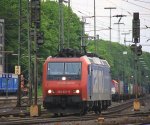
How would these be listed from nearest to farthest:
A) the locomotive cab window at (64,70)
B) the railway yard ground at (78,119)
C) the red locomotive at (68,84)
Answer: the railway yard ground at (78,119)
the red locomotive at (68,84)
the locomotive cab window at (64,70)

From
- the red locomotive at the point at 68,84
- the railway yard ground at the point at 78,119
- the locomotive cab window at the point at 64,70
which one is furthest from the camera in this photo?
the locomotive cab window at the point at 64,70

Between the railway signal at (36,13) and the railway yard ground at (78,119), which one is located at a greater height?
the railway signal at (36,13)

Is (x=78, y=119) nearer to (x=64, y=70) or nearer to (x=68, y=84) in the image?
(x=68, y=84)

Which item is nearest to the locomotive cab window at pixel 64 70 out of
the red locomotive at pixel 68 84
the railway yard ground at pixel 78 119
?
the red locomotive at pixel 68 84

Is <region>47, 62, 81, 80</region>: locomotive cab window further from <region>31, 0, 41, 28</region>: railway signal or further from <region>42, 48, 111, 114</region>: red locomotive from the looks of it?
<region>31, 0, 41, 28</region>: railway signal

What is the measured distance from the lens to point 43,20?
102688 mm

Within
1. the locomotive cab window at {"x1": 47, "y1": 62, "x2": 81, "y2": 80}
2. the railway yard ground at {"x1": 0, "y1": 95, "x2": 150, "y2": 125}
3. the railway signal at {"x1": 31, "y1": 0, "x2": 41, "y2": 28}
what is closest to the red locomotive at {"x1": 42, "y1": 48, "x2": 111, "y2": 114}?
the locomotive cab window at {"x1": 47, "y1": 62, "x2": 81, "y2": 80}

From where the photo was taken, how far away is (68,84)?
29.2 m

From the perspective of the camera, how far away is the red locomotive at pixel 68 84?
95.0 ft

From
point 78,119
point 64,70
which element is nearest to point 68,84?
point 64,70

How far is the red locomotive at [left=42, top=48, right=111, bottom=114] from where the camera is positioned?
29.0 m

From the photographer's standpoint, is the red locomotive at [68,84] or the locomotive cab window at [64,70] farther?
the locomotive cab window at [64,70]

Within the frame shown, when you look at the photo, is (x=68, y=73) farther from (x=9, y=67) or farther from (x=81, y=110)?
(x=9, y=67)

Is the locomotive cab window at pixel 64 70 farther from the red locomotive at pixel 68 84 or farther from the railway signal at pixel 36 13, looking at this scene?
the railway signal at pixel 36 13
